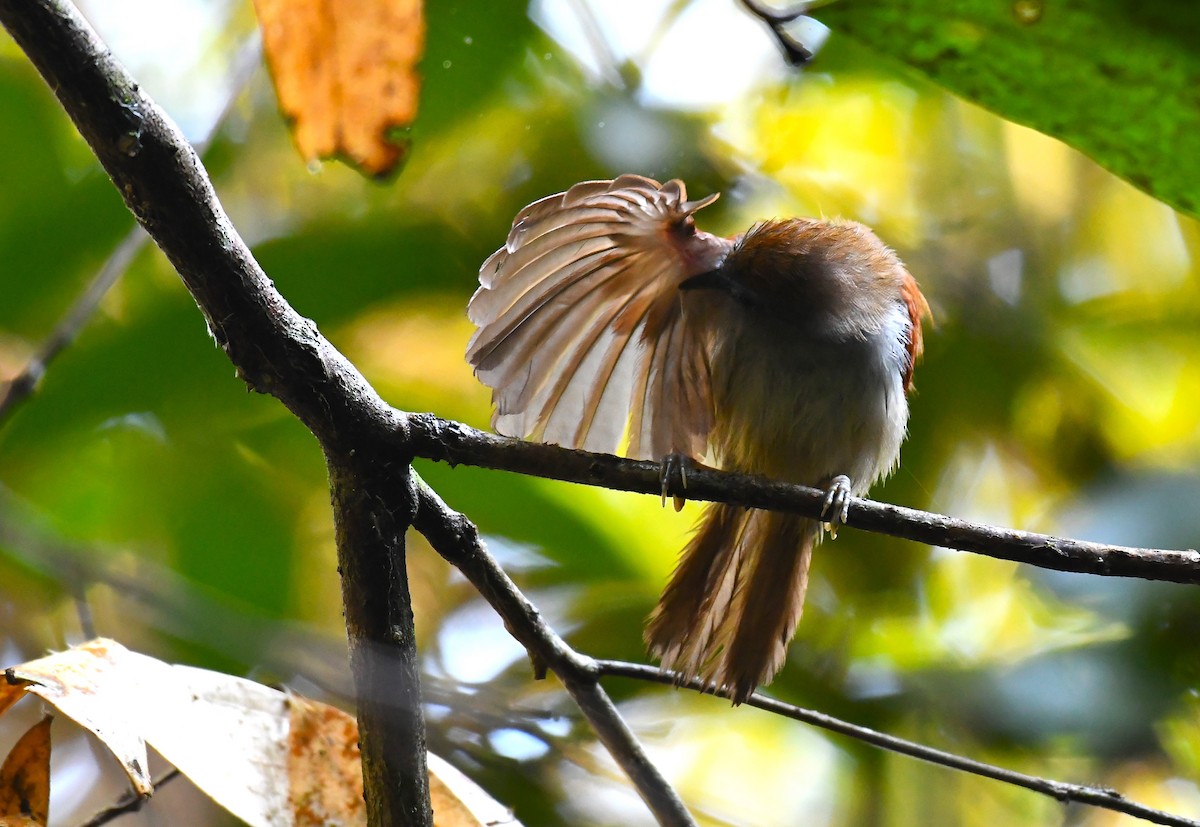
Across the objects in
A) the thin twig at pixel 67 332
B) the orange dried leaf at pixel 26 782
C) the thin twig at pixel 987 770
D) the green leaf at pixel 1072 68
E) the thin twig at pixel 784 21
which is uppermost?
the thin twig at pixel 67 332

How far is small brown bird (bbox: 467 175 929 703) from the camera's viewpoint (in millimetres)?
1585

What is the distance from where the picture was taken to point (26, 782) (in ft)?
3.25

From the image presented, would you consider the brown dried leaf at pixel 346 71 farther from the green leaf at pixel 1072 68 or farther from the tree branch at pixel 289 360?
the green leaf at pixel 1072 68

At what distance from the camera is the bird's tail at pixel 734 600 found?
5.46 feet

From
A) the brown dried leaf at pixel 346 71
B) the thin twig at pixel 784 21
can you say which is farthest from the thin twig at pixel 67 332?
the thin twig at pixel 784 21

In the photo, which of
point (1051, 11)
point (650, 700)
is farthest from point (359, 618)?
point (650, 700)

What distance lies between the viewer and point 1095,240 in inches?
118

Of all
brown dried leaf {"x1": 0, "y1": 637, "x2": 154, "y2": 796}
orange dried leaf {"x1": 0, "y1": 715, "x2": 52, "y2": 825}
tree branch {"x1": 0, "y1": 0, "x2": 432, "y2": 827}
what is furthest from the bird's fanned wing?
orange dried leaf {"x1": 0, "y1": 715, "x2": 52, "y2": 825}

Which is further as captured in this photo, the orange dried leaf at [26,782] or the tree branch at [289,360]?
the orange dried leaf at [26,782]

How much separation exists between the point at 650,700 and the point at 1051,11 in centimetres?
196

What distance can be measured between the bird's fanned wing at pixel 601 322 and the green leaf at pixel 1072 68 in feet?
1.72

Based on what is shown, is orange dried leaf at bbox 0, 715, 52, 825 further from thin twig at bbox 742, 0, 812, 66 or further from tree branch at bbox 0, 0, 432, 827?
thin twig at bbox 742, 0, 812, 66

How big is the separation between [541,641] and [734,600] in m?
0.54

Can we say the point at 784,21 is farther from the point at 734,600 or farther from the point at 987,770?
the point at 734,600
